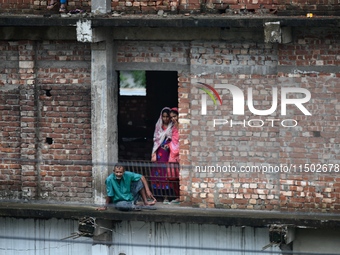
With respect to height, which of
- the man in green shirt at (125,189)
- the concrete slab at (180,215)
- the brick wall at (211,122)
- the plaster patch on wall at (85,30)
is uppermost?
the plaster patch on wall at (85,30)

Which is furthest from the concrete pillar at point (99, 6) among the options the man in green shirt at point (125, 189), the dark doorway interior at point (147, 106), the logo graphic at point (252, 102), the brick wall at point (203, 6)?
the dark doorway interior at point (147, 106)

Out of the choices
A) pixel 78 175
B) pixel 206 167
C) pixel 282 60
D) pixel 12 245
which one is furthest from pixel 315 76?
pixel 12 245

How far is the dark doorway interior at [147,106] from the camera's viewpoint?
25500 mm

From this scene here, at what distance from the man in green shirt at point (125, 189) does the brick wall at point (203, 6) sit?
2.44m

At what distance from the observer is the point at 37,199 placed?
22016mm

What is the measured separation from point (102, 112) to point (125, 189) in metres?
1.22

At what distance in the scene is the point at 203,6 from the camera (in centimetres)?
2089

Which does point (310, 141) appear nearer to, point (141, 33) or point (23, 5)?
point (141, 33)

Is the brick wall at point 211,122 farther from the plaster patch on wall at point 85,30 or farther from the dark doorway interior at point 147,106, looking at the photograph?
the dark doorway interior at point 147,106

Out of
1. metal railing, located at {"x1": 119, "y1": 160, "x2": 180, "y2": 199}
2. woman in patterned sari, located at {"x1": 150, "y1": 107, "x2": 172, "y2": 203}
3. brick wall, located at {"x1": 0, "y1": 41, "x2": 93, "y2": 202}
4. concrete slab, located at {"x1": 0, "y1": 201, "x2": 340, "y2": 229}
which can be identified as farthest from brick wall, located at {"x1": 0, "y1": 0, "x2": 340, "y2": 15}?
concrete slab, located at {"x1": 0, "y1": 201, "x2": 340, "y2": 229}

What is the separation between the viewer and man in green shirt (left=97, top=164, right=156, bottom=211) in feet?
69.3

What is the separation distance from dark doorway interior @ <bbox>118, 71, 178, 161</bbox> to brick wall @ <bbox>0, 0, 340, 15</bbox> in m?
4.04

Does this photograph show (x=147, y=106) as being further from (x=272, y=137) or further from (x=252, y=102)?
(x=272, y=137)

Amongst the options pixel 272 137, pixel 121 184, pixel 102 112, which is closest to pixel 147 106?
pixel 102 112
